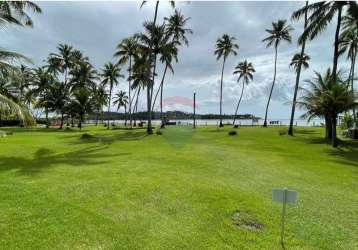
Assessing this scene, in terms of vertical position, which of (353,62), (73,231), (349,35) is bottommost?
(73,231)

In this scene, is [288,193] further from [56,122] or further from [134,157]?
[56,122]

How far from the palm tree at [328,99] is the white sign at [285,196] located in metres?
14.5

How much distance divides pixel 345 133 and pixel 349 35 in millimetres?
10485

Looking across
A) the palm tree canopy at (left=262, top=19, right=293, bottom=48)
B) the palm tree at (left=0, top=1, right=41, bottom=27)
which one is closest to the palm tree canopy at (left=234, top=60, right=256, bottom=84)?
the palm tree canopy at (left=262, top=19, right=293, bottom=48)

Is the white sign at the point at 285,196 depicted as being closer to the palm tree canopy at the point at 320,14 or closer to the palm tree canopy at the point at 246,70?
the palm tree canopy at the point at 320,14

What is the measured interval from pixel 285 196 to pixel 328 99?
1490 cm

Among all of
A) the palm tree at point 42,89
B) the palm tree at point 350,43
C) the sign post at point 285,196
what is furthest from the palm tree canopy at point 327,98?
the palm tree at point 42,89

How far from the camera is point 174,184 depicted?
673cm

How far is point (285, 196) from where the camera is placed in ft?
12.8

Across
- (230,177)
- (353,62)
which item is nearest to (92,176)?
(230,177)

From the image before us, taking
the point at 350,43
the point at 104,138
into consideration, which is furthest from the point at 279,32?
the point at 104,138

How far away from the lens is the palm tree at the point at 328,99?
53.0 ft

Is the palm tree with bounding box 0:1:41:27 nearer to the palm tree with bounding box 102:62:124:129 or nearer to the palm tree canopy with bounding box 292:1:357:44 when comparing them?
the palm tree canopy with bounding box 292:1:357:44

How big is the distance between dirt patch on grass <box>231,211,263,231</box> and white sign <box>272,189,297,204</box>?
900 mm
